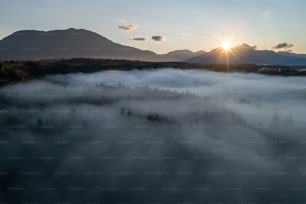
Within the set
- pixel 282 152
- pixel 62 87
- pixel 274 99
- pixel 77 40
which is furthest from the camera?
pixel 77 40

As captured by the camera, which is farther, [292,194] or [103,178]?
[292,194]

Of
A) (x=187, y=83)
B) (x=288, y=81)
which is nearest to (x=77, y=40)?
(x=187, y=83)

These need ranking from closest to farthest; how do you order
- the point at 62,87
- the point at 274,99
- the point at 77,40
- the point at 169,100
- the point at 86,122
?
the point at 86,122 < the point at 62,87 < the point at 169,100 < the point at 274,99 < the point at 77,40

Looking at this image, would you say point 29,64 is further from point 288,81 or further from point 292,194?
point 288,81

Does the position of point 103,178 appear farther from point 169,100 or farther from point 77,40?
point 77,40

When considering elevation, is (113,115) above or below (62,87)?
below

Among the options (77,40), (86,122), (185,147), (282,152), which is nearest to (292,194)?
(282,152)

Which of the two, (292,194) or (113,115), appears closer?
(113,115)

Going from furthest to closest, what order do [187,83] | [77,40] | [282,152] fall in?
[77,40]
[187,83]
[282,152]

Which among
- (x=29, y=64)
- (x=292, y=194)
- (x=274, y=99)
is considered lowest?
(x=292, y=194)
